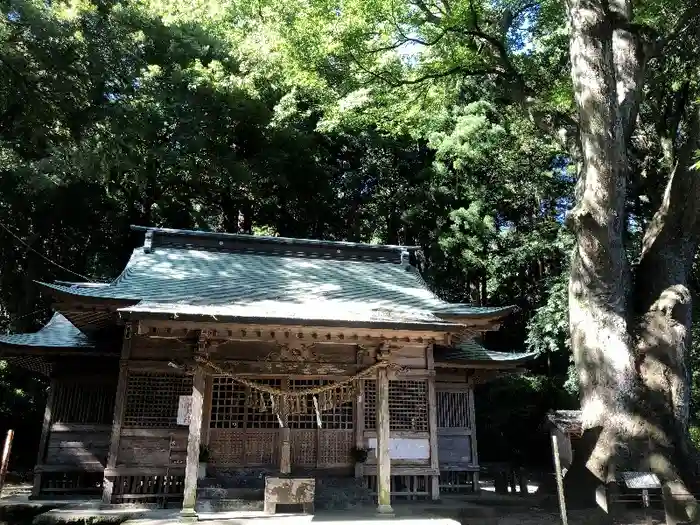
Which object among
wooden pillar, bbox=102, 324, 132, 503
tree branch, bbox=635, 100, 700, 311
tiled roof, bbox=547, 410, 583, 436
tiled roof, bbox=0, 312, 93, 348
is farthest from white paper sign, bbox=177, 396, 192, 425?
tree branch, bbox=635, 100, 700, 311

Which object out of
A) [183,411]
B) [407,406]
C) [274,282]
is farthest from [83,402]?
[407,406]

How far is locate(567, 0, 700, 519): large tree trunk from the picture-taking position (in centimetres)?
854

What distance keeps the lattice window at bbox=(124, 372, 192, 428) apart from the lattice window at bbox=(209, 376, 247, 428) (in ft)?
1.93

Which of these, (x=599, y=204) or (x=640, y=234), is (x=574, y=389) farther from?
(x=599, y=204)

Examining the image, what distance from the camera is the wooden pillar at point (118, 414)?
839 cm

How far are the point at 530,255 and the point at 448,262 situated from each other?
3099mm

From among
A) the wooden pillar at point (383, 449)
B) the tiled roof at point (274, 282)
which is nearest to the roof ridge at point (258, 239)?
the tiled roof at point (274, 282)

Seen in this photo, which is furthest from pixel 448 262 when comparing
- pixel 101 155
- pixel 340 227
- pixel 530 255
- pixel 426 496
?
pixel 101 155

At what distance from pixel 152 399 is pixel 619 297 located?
8.36 meters

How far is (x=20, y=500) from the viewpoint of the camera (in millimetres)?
9367

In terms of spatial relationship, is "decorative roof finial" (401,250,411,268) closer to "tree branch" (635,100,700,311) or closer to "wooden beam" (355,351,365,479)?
"wooden beam" (355,351,365,479)

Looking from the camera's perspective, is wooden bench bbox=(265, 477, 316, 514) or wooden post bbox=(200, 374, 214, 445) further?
wooden post bbox=(200, 374, 214, 445)

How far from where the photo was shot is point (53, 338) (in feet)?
33.3

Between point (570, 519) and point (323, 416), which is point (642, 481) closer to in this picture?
point (570, 519)
